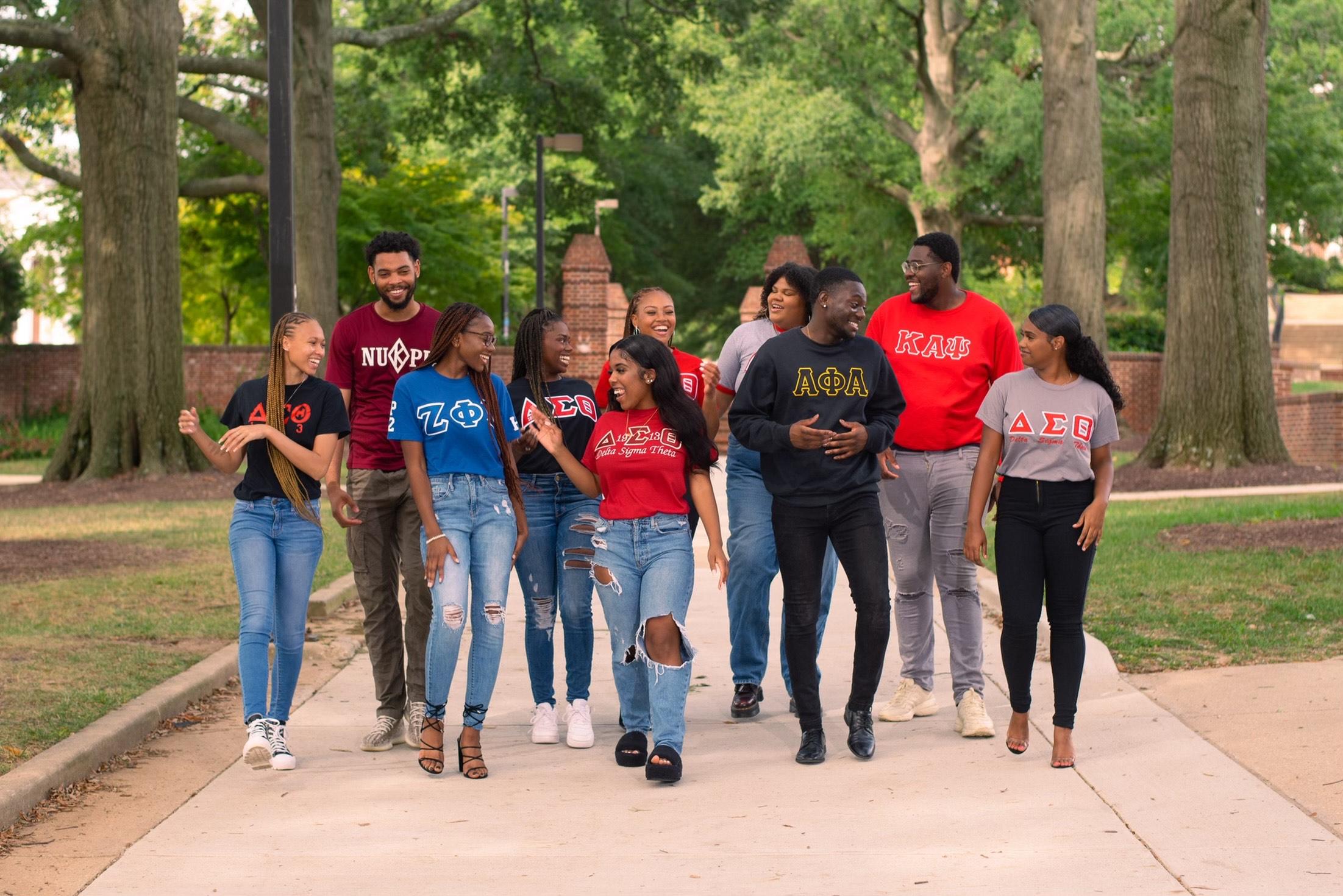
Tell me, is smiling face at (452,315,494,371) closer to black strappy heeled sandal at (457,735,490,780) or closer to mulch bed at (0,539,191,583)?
black strappy heeled sandal at (457,735,490,780)

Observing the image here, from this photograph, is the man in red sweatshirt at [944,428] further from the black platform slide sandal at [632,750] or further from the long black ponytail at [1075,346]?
the black platform slide sandal at [632,750]

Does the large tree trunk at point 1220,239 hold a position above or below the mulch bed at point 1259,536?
above

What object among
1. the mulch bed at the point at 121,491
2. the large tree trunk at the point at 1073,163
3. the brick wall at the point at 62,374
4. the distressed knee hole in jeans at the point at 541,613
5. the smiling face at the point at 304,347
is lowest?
the mulch bed at the point at 121,491

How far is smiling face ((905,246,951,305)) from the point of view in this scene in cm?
727

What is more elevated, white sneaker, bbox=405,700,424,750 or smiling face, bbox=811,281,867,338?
smiling face, bbox=811,281,867,338

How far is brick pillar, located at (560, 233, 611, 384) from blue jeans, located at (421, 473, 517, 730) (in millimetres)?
28153

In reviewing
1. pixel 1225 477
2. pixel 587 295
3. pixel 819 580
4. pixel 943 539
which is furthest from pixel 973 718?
pixel 587 295

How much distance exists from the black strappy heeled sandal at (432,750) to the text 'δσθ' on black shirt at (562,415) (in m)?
1.14

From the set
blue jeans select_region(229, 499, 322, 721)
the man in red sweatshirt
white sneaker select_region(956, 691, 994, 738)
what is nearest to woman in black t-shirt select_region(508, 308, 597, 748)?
blue jeans select_region(229, 499, 322, 721)

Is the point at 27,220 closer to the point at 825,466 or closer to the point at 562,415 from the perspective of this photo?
the point at 562,415

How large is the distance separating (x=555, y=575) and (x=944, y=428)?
71.0 inches

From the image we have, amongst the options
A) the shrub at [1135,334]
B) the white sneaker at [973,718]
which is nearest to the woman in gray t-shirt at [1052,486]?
the white sneaker at [973,718]

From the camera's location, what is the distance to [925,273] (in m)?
7.27

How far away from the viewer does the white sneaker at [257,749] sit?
21.6 feet
